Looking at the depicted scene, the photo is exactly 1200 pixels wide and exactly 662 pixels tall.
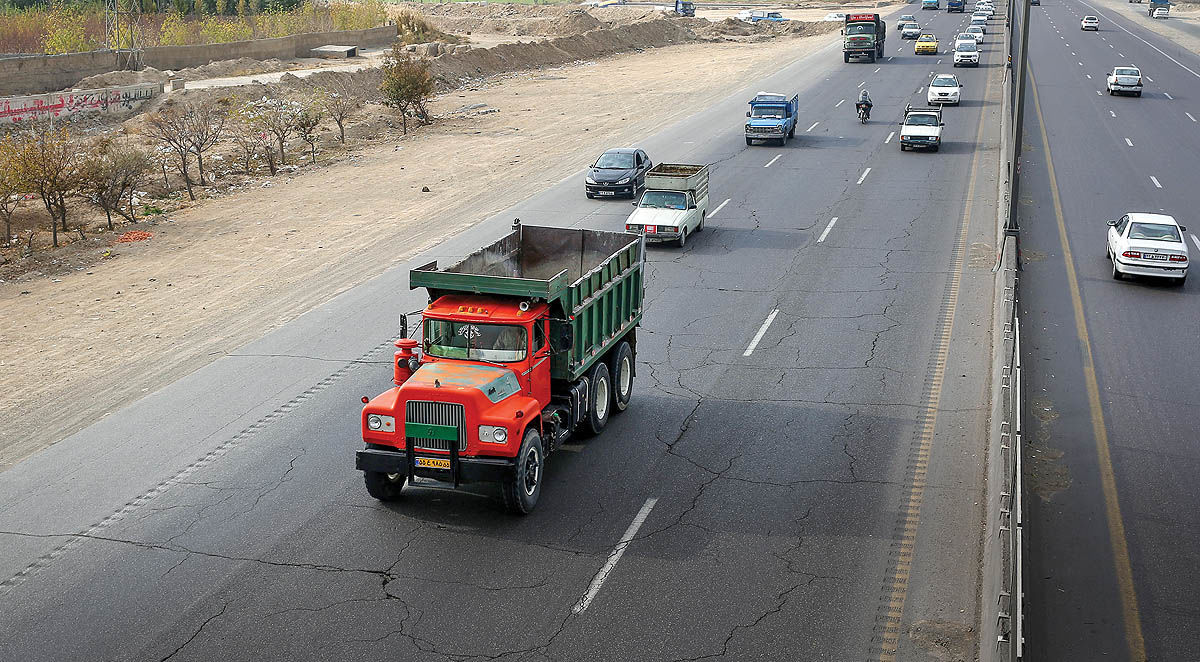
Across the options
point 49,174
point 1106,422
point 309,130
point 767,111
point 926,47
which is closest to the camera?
point 1106,422

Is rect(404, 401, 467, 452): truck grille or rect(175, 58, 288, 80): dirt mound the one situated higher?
rect(175, 58, 288, 80): dirt mound

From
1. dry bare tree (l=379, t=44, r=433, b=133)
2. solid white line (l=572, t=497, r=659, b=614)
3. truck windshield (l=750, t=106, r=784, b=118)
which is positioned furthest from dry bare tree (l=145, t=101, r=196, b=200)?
solid white line (l=572, t=497, r=659, b=614)

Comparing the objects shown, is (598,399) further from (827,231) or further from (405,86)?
(405,86)

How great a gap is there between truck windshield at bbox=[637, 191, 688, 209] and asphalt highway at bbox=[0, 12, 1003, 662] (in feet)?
18.2

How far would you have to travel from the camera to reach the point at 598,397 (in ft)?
51.2

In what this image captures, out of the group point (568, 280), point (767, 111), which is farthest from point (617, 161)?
point (568, 280)

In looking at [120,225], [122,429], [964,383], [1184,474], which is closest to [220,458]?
[122,429]

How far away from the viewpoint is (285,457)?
49.3 feet

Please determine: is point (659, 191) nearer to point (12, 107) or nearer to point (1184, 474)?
point (1184, 474)

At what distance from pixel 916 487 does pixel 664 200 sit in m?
15.8

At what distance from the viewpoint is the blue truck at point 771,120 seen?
1683 inches

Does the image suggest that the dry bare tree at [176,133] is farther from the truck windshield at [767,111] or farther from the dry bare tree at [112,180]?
the truck windshield at [767,111]

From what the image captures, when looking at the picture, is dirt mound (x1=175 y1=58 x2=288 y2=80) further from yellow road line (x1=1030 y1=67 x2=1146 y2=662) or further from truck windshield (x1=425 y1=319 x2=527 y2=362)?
truck windshield (x1=425 y1=319 x2=527 y2=362)

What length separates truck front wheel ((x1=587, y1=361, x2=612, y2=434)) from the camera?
15242 mm
